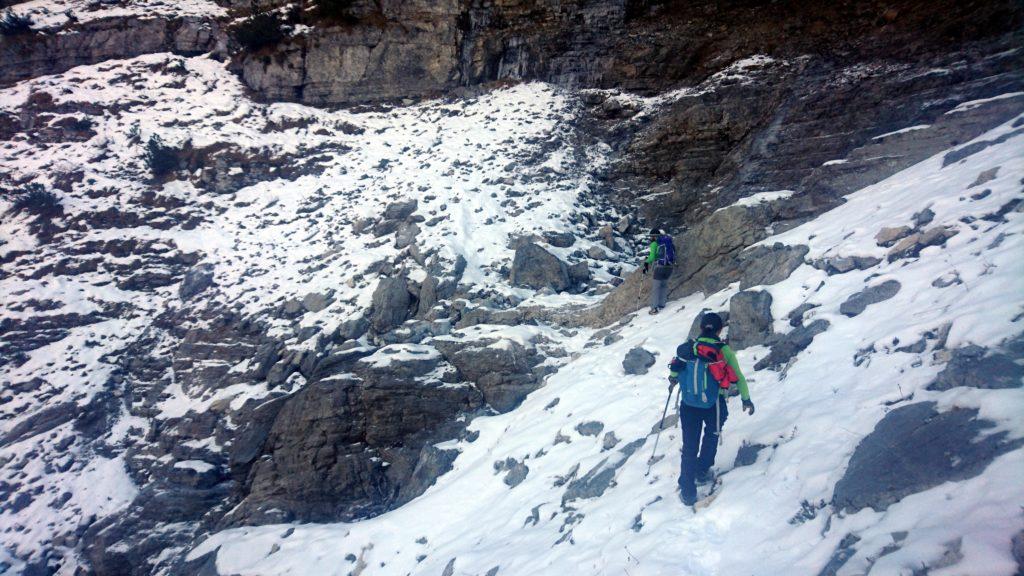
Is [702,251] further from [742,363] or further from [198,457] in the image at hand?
[198,457]

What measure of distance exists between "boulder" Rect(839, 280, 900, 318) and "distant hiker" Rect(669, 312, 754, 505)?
2361 mm

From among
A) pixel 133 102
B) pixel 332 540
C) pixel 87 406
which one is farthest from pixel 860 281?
pixel 133 102

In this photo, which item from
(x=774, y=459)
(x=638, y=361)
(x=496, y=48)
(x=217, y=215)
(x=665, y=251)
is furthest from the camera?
(x=496, y=48)

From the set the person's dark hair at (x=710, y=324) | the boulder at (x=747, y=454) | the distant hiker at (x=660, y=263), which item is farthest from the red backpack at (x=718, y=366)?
the distant hiker at (x=660, y=263)

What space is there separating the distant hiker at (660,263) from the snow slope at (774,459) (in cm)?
42

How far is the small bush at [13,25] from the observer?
821 inches

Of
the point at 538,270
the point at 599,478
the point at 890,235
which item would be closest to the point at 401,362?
the point at 538,270

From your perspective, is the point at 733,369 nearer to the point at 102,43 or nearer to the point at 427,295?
the point at 427,295

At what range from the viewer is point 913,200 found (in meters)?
8.18

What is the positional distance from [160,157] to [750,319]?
18557 millimetres

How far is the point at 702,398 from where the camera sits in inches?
213

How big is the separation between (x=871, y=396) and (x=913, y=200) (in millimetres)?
4559

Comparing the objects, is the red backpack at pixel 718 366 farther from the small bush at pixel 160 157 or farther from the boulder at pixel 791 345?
the small bush at pixel 160 157

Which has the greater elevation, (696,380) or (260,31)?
(260,31)
